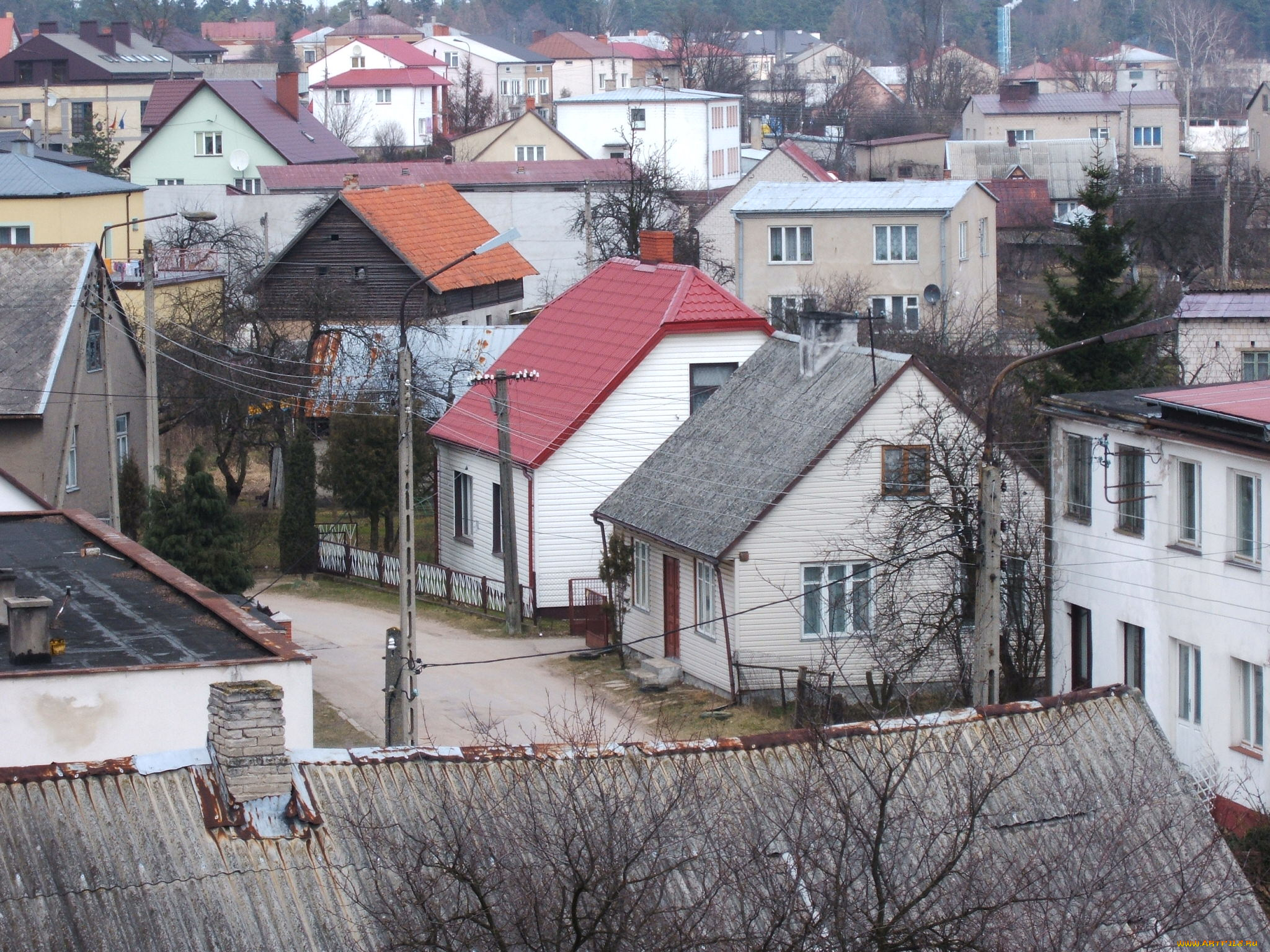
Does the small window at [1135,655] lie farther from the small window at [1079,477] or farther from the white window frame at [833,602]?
the white window frame at [833,602]

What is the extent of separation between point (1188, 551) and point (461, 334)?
2384cm

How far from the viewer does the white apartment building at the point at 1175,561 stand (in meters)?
20.1

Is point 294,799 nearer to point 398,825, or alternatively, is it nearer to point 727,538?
point 398,825

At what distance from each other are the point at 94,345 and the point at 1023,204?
155ft

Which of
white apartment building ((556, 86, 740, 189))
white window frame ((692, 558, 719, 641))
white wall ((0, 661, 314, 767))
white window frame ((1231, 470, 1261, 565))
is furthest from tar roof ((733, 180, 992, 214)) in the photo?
white wall ((0, 661, 314, 767))

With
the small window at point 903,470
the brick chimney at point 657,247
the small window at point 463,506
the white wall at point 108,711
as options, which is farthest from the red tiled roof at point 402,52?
the white wall at point 108,711

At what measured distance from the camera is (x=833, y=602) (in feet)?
83.8

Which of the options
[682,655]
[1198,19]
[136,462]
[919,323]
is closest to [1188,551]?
[682,655]

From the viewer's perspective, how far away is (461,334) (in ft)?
139

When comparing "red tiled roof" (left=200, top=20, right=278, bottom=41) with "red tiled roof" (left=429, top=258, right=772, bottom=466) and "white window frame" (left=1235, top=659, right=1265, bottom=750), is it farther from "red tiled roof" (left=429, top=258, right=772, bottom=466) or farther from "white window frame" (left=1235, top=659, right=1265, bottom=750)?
"white window frame" (left=1235, top=659, right=1265, bottom=750)

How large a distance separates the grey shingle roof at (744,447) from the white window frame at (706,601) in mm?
553

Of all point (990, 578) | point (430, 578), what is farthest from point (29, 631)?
point (430, 578)

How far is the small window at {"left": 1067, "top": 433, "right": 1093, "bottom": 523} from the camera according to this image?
23.0 meters

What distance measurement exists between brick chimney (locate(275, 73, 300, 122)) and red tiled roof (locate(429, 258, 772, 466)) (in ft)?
154
